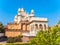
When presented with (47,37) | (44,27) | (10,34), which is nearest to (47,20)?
(44,27)

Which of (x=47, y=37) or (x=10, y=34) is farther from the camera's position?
(x=10, y=34)

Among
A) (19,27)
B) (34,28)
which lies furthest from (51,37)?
(19,27)

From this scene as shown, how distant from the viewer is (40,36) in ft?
92.1

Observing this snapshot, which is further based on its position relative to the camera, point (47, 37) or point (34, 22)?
point (34, 22)

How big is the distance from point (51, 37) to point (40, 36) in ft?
4.95

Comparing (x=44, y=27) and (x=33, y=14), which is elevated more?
(x=33, y=14)

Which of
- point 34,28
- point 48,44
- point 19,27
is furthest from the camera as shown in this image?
point 19,27

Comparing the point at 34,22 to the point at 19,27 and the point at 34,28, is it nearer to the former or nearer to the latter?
the point at 34,28

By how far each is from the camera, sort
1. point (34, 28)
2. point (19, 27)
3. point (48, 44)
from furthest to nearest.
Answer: point (19, 27)
point (34, 28)
point (48, 44)

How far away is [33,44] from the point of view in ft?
92.4

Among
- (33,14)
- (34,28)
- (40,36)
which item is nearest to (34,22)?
(34,28)

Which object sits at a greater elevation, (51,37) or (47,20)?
(47,20)

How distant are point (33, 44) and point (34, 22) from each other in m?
32.2

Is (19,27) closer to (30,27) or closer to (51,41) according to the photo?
(30,27)
